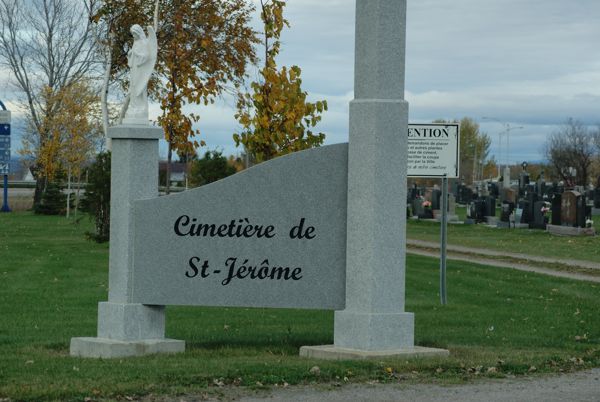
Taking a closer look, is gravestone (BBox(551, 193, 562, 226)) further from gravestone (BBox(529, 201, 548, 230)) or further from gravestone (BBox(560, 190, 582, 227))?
gravestone (BBox(529, 201, 548, 230))

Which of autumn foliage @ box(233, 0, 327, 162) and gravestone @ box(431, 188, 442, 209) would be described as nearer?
autumn foliage @ box(233, 0, 327, 162)

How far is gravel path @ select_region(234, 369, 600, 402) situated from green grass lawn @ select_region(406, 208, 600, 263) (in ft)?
63.3

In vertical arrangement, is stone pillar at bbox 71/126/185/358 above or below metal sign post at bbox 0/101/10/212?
below

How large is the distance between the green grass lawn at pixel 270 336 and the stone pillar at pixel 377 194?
1.93 ft

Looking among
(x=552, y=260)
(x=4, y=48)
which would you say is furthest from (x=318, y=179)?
(x=4, y=48)

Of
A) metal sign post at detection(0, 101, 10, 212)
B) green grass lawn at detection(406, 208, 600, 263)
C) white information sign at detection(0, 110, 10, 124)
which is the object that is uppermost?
white information sign at detection(0, 110, 10, 124)

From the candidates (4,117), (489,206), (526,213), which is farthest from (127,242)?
(489,206)

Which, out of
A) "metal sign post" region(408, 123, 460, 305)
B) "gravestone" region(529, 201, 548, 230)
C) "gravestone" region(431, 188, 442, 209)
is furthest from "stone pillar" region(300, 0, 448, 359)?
"gravestone" region(431, 188, 442, 209)

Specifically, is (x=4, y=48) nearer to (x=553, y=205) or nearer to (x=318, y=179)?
(x=553, y=205)

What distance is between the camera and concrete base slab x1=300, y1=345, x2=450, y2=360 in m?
10.8

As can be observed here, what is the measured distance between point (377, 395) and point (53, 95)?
52898 millimetres

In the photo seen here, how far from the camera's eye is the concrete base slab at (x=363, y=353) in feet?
35.3

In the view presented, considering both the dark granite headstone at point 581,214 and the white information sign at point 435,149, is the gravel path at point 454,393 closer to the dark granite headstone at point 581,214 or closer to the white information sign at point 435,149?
the white information sign at point 435,149

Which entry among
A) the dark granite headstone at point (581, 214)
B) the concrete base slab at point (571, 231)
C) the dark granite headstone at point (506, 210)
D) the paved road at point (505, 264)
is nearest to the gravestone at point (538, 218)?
the dark granite headstone at point (506, 210)
